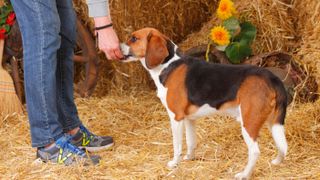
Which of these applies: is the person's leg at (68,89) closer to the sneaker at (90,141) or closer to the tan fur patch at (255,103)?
the sneaker at (90,141)

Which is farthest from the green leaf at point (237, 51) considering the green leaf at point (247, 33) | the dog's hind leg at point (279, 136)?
the dog's hind leg at point (279, 136)

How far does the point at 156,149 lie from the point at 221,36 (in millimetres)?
1046

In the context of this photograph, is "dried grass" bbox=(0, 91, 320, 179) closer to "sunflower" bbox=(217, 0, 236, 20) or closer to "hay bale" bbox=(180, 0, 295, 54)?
"hay bale" bbox=(180, 0, 295, 54)

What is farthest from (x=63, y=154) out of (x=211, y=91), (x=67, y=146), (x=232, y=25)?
(x=232, y=25)

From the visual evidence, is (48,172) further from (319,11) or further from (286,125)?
(319,11)

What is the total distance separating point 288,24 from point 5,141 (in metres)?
2.19

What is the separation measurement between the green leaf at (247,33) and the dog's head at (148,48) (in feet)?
4.19

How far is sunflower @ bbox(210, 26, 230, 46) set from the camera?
3.86m

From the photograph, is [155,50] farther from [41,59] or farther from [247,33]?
[247,33]

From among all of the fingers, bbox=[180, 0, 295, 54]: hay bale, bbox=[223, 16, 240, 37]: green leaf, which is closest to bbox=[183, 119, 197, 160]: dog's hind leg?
the fingers

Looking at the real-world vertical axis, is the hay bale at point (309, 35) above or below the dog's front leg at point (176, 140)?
above

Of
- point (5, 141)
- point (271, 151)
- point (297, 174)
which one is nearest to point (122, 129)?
point (5, 141)

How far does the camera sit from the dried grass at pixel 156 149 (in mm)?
2850

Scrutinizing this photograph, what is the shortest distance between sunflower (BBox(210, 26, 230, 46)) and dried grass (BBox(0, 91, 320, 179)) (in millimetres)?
551
